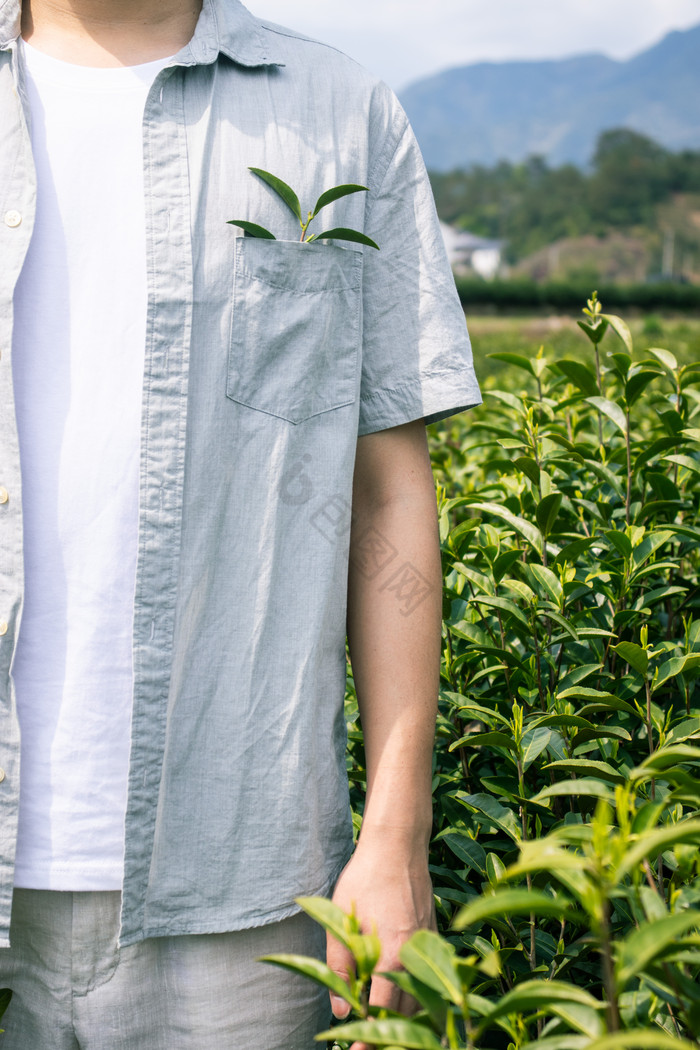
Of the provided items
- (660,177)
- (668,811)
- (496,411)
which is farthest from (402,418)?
(660,177)

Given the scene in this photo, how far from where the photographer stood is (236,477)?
107 cm

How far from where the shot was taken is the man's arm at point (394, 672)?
3.34ft

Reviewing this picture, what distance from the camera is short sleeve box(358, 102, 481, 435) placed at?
116 cm

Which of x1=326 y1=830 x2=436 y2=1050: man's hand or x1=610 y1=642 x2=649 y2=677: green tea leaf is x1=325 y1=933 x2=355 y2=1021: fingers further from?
x1=610 y1=642 x2=649 y2=677: green tea leaf

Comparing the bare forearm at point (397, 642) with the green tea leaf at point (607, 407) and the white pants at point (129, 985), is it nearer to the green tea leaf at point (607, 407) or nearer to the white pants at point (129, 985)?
the white pants at point (129, 985)

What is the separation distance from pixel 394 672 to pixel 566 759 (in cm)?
22

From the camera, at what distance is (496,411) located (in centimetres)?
195

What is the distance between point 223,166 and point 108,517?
414 millimetres

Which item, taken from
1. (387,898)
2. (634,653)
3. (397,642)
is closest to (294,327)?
(397,642)

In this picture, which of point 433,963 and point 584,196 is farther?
point 584,196

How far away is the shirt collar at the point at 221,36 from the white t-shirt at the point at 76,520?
0.57 ft

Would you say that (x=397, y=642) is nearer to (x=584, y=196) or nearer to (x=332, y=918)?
(x=332, y=918)

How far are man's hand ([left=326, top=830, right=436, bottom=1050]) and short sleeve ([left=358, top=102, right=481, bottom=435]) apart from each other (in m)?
0.49

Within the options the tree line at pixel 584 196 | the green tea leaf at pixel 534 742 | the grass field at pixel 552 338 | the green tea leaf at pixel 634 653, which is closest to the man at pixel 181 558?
the green tea leaf at pixel 534 742
